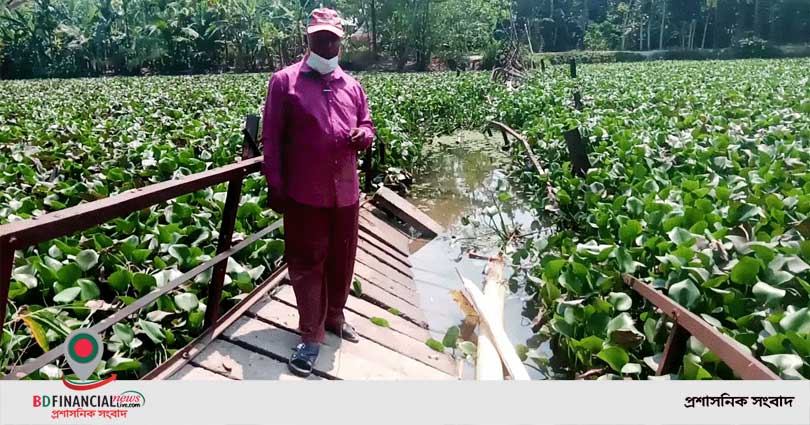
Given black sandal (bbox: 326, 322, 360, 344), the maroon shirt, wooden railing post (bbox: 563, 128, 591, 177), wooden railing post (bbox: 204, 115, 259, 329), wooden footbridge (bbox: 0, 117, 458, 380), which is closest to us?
wooden footbridge (bbox: 0, 117, 458, 380)

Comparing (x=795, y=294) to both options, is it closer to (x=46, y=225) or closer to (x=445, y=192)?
(x=46, y=225)

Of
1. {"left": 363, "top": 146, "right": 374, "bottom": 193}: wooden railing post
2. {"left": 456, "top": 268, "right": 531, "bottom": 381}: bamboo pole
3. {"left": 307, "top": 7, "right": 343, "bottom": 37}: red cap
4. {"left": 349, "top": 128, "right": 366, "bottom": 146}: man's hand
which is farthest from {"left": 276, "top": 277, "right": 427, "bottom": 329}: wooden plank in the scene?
{"left": 363, "top": 146, "right": 374, "bottom": 193}: wooden railing post

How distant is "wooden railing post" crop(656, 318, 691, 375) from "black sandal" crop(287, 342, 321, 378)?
1.35 metres

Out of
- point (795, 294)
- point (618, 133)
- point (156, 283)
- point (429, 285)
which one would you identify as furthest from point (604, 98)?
point (156, 283)

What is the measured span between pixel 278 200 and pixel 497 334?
1.24 metres

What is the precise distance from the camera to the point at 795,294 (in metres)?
2.31

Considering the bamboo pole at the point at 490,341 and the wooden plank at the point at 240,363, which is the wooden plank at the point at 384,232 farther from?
the wooden plank at the point at 240,363

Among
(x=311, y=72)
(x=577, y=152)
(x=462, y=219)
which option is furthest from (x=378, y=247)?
(x=311, y=72)

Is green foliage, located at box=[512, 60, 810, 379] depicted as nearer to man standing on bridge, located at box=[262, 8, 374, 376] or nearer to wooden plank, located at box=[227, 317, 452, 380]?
wooden plank, located at box=[227, 317, 452, 380]

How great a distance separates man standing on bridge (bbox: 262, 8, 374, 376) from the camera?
235 centimetres

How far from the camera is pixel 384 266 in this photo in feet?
14.5

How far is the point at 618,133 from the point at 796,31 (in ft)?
150

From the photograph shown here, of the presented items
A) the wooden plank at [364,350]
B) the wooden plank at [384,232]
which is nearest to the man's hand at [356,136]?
the wooden plank at [364,350]

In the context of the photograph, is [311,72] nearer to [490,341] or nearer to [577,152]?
[490,341]
